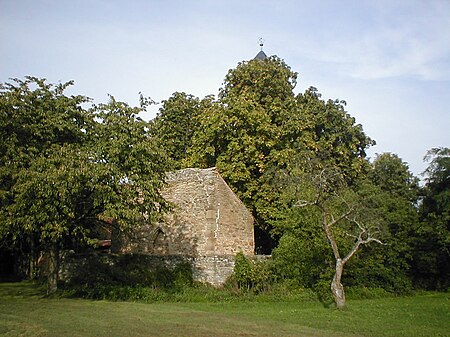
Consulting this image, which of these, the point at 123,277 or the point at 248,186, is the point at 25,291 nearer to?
the point at 123,277

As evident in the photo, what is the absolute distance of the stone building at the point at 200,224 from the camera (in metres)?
23.4

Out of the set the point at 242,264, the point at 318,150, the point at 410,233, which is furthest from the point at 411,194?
the point at 242,264

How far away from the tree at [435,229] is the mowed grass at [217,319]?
18.4 feet

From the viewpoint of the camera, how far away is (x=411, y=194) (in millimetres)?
25828

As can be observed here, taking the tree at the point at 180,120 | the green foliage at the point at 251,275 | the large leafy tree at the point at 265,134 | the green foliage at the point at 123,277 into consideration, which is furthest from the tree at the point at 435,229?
the tree at the point at 180,120

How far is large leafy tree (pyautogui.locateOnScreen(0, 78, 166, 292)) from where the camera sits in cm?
1642

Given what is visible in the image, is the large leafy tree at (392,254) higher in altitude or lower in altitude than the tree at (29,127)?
lower

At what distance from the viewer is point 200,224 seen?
77.7 feet

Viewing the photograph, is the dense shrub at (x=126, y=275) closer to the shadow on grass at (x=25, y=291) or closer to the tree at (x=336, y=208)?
the shadow on grass at (x=25, y=291)

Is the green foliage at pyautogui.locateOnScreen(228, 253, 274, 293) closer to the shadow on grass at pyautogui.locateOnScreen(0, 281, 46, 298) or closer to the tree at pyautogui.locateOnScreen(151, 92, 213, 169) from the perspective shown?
the shadow on grass at pyautogui.locateOnScreen(0, 281, 46, 298)

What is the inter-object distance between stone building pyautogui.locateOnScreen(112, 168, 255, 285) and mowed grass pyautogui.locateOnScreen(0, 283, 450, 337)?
5210mm

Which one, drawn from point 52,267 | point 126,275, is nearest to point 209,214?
point 126,275

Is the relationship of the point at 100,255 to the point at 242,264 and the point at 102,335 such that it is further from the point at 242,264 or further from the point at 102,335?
the point at 102,335

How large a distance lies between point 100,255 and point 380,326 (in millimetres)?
15651
